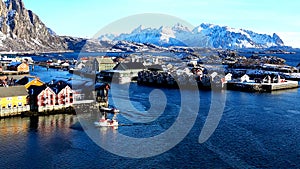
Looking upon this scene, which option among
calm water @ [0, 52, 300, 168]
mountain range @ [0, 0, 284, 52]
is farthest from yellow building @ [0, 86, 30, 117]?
mountain range @ [0, 0, 284, 52]

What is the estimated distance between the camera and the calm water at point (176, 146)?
7430 millimetres

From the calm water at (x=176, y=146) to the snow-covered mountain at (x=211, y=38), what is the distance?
113 m

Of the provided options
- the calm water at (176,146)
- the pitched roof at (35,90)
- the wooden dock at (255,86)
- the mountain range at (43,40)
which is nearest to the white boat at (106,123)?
the calm water at (176,146)

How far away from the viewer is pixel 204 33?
145 meters

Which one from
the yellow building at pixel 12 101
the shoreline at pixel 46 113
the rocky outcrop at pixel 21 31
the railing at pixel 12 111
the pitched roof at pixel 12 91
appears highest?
the rocky outcrop at pixel 21 31

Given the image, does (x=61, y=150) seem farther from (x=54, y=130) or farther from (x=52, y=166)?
(x=54, y=130)

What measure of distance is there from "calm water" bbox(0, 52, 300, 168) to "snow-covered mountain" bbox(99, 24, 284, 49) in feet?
372

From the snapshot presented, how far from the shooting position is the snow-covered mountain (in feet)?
430

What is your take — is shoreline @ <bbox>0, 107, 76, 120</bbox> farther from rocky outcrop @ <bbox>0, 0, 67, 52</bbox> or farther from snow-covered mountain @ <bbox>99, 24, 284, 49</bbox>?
snow-covered mountain @ <bbox>99, 24, 284, 49</bbox>

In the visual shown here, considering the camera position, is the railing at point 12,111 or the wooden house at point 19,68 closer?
the railing at point 12,111

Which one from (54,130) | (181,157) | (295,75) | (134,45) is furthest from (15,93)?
(134,45)

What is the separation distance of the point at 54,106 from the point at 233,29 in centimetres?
13872

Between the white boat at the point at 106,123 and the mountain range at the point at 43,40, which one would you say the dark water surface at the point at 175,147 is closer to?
the white boat at the point at 106,123

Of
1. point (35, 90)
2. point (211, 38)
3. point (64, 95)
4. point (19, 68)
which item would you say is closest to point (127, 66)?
point (19, 68)
